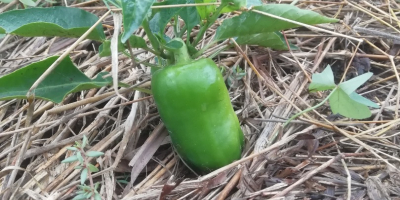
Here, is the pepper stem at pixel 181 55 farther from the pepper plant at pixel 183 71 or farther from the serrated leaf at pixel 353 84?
the serrated leaf at pixel 353 84

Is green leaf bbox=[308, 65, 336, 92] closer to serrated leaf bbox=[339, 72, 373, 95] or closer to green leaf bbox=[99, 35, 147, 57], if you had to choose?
serrated leaf bbox=[339, 72, 373, 95]

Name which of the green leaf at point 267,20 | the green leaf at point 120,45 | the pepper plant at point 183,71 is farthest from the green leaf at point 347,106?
the green leaf at point 120,45

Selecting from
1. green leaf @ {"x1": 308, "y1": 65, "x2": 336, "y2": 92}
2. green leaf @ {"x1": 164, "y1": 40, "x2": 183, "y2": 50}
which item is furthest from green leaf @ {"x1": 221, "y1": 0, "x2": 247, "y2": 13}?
green leaf @ {"x1": 308, "y1": 65, "x2": 336, "y2": 92}

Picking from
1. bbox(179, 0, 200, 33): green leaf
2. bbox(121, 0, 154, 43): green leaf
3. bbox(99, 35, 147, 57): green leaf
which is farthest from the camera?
bbox(179, 0, 200, 33): green leaf

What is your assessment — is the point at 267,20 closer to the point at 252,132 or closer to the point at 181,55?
the point at 181,55

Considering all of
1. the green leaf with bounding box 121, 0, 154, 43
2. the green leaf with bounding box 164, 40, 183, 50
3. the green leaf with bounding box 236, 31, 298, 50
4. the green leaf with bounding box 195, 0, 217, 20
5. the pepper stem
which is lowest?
the green leaf with bounding box 236, 31, 298, 50

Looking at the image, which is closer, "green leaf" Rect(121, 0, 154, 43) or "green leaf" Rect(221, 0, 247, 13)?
"green leaf" Rect(121, 0, 154, 43)
